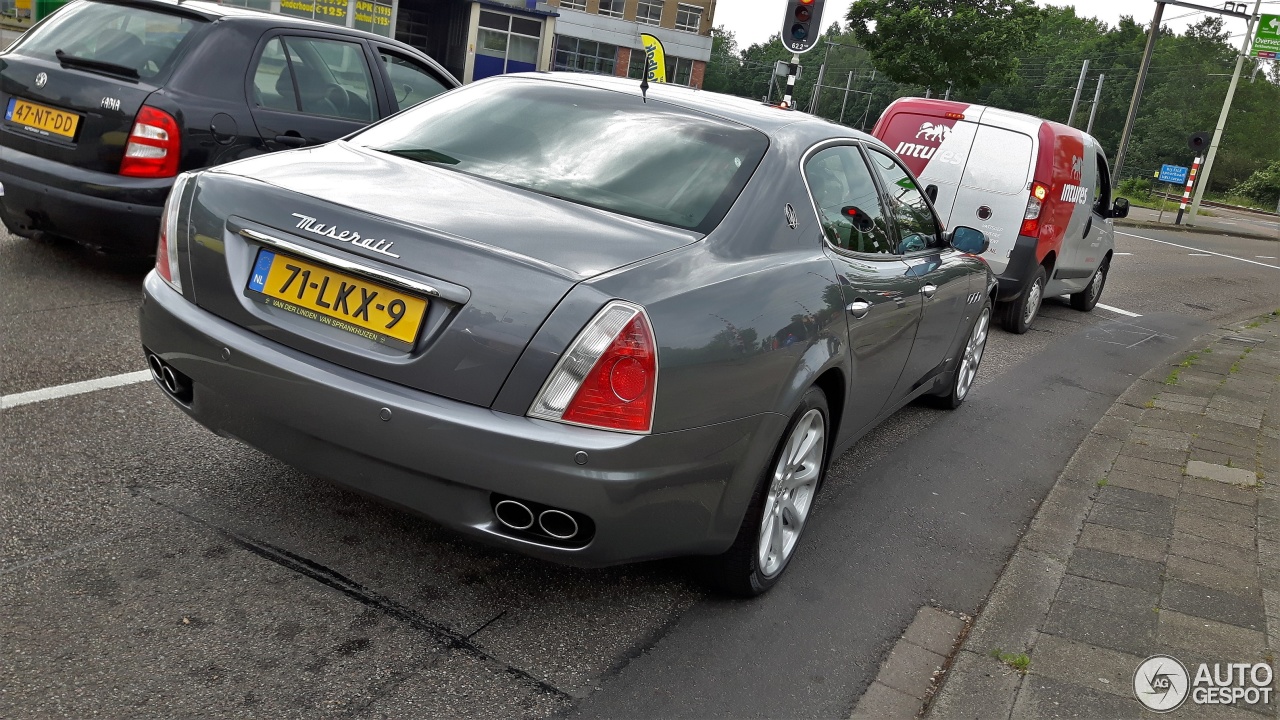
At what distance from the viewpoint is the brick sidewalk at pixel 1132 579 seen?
10.5 feet

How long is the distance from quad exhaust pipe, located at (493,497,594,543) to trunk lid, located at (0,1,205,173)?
4043 millimetres

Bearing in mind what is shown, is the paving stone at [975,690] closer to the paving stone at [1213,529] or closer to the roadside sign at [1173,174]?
the paving stone at [1213,529]

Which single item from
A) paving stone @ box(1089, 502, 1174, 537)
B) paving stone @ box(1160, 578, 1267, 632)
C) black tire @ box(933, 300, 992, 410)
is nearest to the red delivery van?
black tire @ box(933, 300, 992, 410)

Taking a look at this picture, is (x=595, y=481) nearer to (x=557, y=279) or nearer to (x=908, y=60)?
(x=557, y=279)

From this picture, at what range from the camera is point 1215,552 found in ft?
14.4

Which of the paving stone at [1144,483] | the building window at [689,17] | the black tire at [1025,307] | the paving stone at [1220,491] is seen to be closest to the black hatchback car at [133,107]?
the paving stone at [1144,483]

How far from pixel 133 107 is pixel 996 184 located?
6.71m

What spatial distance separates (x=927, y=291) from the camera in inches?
188

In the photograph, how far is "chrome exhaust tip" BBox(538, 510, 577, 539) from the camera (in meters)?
2.82

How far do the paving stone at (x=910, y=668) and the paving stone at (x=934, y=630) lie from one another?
44mm

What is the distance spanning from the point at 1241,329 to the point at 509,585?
11.5m

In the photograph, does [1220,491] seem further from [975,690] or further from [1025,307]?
[1025,307]

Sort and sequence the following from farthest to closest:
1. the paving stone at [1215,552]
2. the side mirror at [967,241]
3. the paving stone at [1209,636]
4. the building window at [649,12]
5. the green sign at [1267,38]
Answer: the building window at [649,12] → the green sign at [1267,38] → the side mirror at [967,241] → the paving stone at [1215,552] → the paving stone at [1209,636]

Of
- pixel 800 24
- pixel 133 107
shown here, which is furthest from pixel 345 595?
pixel 800 24
